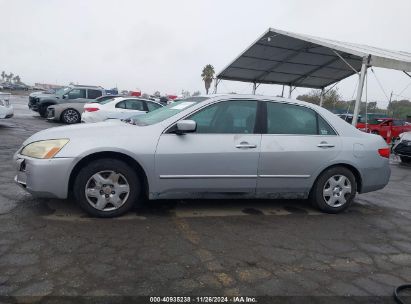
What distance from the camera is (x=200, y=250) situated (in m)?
3.43

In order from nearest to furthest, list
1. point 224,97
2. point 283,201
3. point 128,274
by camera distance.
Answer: point 128,274
point 224,97
point 283,201

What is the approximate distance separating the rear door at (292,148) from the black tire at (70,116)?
38.9 ft

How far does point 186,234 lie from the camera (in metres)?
3.79

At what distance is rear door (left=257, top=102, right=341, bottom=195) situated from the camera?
447 centimetres

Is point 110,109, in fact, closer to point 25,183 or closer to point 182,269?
point 25,183

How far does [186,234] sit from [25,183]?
186 centimetres

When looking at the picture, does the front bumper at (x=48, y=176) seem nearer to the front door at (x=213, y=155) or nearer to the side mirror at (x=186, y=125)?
the front door at (x=213, y=155)

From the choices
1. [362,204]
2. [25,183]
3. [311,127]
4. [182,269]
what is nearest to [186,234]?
[182,269]

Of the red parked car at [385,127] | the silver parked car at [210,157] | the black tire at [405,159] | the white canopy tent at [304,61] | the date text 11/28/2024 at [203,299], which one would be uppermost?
the white canopy tent at [304,61]

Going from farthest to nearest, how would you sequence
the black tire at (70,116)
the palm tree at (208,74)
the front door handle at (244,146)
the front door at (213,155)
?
the palm tree at (208,74), the black tire at (70,116), the front door handle at (244,146), the front door at (213,155)

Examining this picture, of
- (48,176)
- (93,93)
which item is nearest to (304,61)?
(93,93)

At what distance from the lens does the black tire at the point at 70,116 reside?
1455cm

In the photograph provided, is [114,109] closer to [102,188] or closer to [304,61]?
[304,61]

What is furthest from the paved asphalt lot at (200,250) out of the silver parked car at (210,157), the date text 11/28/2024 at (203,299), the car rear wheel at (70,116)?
the car rear wheel at (70,116)
